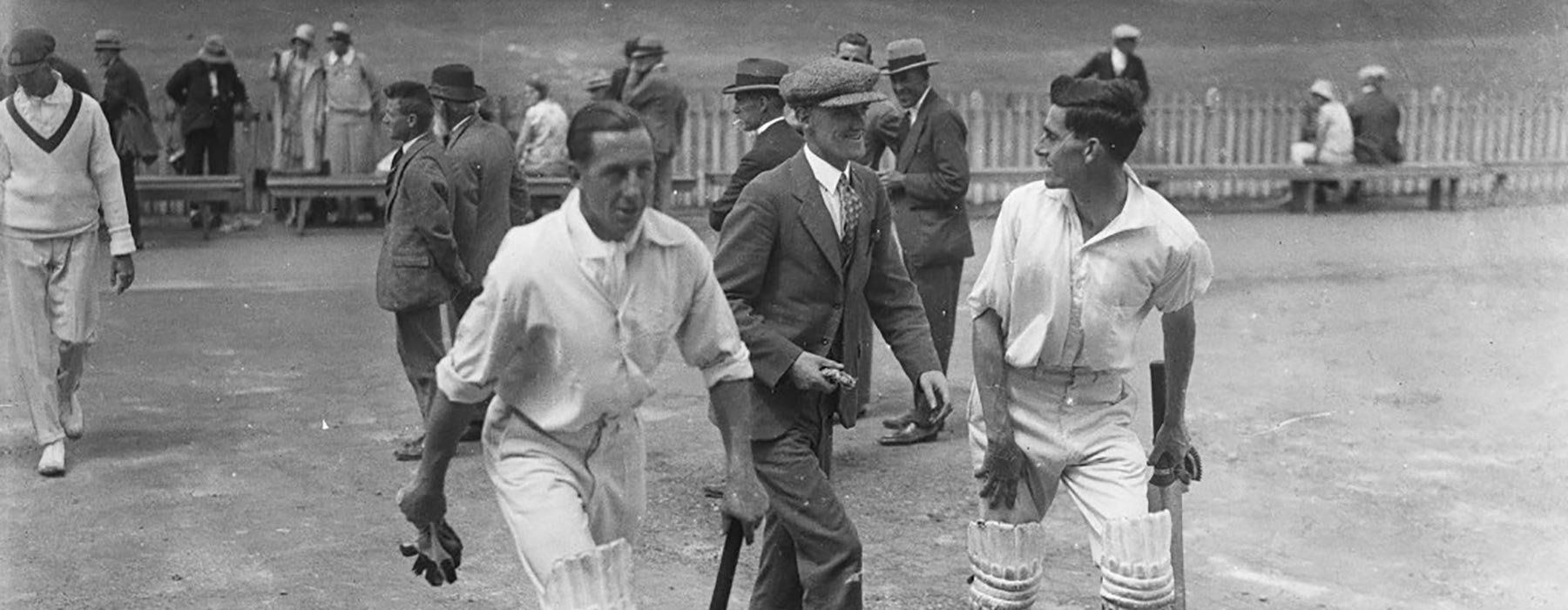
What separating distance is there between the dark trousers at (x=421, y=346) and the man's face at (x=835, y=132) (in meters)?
3.59

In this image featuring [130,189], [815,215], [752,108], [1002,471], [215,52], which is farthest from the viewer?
[215,52]

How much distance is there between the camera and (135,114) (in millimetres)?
17062

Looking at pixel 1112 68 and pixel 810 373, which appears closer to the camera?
pixel 810 373

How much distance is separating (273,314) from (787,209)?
797cm

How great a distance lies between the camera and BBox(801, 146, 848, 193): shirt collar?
5574 mm

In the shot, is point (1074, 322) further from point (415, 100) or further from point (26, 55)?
point (26, 55)

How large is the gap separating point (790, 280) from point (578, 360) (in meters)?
1.44

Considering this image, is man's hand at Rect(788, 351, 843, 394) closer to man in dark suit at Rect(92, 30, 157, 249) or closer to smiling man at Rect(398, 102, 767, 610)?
smiling man at Rect(398, 102, 767, 610)

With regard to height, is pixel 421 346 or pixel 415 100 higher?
pixel 415 100

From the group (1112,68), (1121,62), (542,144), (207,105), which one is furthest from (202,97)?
(1121,62)

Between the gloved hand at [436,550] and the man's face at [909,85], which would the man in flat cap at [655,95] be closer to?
the man's face at [909,85]

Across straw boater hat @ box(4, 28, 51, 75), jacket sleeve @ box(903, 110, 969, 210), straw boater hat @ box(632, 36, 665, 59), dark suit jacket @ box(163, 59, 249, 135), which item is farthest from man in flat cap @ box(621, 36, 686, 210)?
straw boater hat @ box(4, 28, 51, 75)

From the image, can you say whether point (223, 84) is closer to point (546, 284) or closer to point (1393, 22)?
point (1393, 22)

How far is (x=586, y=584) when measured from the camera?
166 inches
